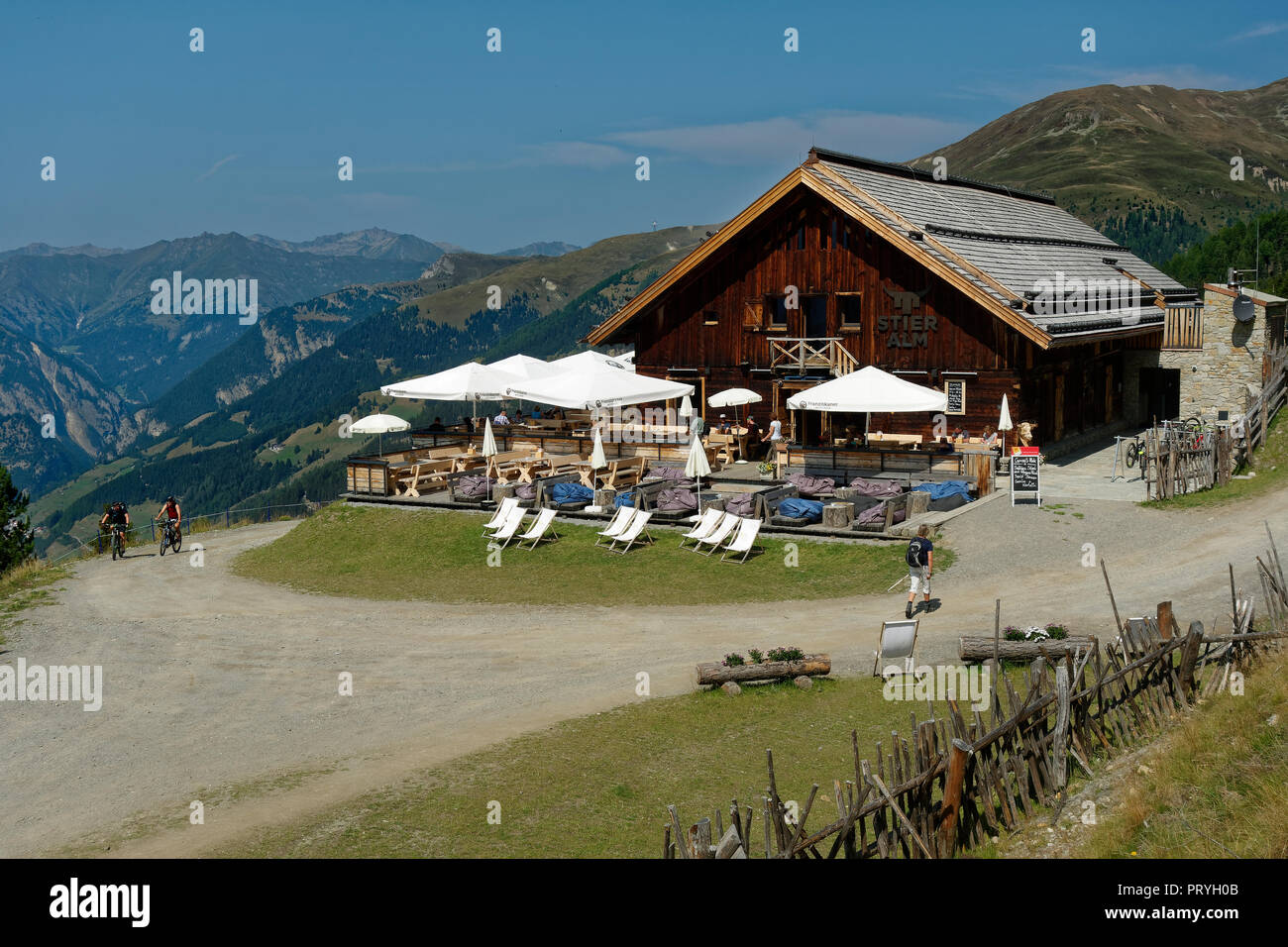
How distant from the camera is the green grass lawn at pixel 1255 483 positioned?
25.3 m

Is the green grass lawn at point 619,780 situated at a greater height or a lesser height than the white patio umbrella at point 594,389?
lesser

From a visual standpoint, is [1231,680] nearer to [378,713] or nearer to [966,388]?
[378,713]

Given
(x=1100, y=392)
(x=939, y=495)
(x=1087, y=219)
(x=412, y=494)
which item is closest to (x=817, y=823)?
(x=939, y=495)

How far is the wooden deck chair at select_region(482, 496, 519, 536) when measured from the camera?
27.6 m

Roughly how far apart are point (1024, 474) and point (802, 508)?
16.0 ft

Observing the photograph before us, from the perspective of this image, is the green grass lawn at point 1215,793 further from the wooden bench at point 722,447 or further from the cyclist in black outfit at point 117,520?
the cyclist in black outfit at point 117,520

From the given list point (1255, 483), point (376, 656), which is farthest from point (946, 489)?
point (376, 656)

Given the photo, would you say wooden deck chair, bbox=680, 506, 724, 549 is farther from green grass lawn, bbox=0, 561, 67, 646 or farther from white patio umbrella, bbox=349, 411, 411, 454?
green grass lawn, bbox=0, 561, 67, 646

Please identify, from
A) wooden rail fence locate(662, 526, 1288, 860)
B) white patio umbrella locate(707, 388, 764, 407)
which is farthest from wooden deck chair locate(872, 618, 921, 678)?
white patio umbrella locate(707, 388, 764, 407)

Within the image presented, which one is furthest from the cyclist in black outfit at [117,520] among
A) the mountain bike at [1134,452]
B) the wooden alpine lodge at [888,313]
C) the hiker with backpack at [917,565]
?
the mountain bike at [1134,452]

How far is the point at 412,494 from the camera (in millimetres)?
31188

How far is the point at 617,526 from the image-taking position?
1027 inches

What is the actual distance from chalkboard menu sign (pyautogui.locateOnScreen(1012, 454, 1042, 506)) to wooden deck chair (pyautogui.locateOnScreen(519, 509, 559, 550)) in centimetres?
1021

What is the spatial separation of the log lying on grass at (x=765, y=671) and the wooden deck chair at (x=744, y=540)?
7143mm
